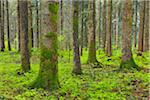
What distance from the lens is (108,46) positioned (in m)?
21.8

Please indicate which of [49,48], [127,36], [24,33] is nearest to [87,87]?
[49,48]

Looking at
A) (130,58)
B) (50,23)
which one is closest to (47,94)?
(50,23)

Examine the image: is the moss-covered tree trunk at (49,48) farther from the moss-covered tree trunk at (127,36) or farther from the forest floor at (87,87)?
the moss-covered tree trunk at (127,36)

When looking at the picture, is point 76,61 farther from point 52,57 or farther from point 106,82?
point 52,57

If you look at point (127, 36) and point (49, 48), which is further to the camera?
point (127, 36)

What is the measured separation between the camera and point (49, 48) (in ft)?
30.4

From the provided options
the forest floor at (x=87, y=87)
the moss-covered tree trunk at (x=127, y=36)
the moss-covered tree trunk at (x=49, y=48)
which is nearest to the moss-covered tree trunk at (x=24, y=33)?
the forest floor at (x=87, y=87)

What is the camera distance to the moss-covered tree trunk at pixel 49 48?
9172mm

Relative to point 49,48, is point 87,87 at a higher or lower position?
lower

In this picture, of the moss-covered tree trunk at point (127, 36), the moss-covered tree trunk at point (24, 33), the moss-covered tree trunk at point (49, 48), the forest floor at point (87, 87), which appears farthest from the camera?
the moss-covered tree trunk at point (127, 36)

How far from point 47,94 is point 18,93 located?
36.5 inches

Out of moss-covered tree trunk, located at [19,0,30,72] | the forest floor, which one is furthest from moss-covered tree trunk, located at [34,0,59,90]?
moss-covered tree trunk, located at [19,0,30,72]

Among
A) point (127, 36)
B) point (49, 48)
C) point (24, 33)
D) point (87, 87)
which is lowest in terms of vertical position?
point (87, 87)

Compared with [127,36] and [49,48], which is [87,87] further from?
[127,36]
